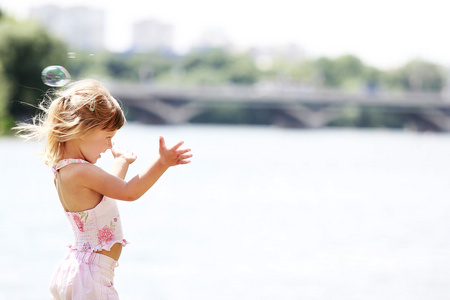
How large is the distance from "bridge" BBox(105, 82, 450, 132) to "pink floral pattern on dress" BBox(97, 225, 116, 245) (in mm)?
44068

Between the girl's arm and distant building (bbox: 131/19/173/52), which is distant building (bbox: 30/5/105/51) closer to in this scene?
distant building (bbox: 131/19/173/52)

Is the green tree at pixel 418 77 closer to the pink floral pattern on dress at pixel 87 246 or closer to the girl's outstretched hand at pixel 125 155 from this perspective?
the girl's outstretched hand at pixel 125 155

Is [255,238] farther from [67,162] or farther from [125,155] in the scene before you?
[67,162]

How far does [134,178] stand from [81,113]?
28 centimetres

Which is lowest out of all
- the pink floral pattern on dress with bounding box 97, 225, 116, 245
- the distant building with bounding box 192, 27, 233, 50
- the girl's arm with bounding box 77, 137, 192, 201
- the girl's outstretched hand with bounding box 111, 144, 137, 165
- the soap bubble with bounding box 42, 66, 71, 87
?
the pink floral pattern on dress with bounding box 97, 225, 116, 245

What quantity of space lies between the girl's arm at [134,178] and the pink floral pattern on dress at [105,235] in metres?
0.14

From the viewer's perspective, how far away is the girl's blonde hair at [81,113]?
99.0 inches

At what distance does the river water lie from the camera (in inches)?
272

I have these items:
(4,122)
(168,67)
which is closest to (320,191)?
(4,122)

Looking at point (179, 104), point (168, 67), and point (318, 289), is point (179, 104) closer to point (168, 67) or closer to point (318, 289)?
point (168, 67)

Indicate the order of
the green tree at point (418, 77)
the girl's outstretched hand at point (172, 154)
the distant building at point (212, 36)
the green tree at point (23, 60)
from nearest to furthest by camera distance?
the girl's outstretched hand at point (172, 154)
the green tree at point (23, 60)
the green tree at point (418, 77)
the distant building at point (212, 36)

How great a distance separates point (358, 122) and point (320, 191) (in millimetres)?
54963

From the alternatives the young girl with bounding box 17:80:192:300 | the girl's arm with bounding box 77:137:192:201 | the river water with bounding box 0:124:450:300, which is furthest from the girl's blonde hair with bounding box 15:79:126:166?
the river water with bounding box 0:124:450:300

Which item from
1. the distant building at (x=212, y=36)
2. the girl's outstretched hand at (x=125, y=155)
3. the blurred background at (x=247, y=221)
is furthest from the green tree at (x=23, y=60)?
the distant building at (x=212, y=36)
